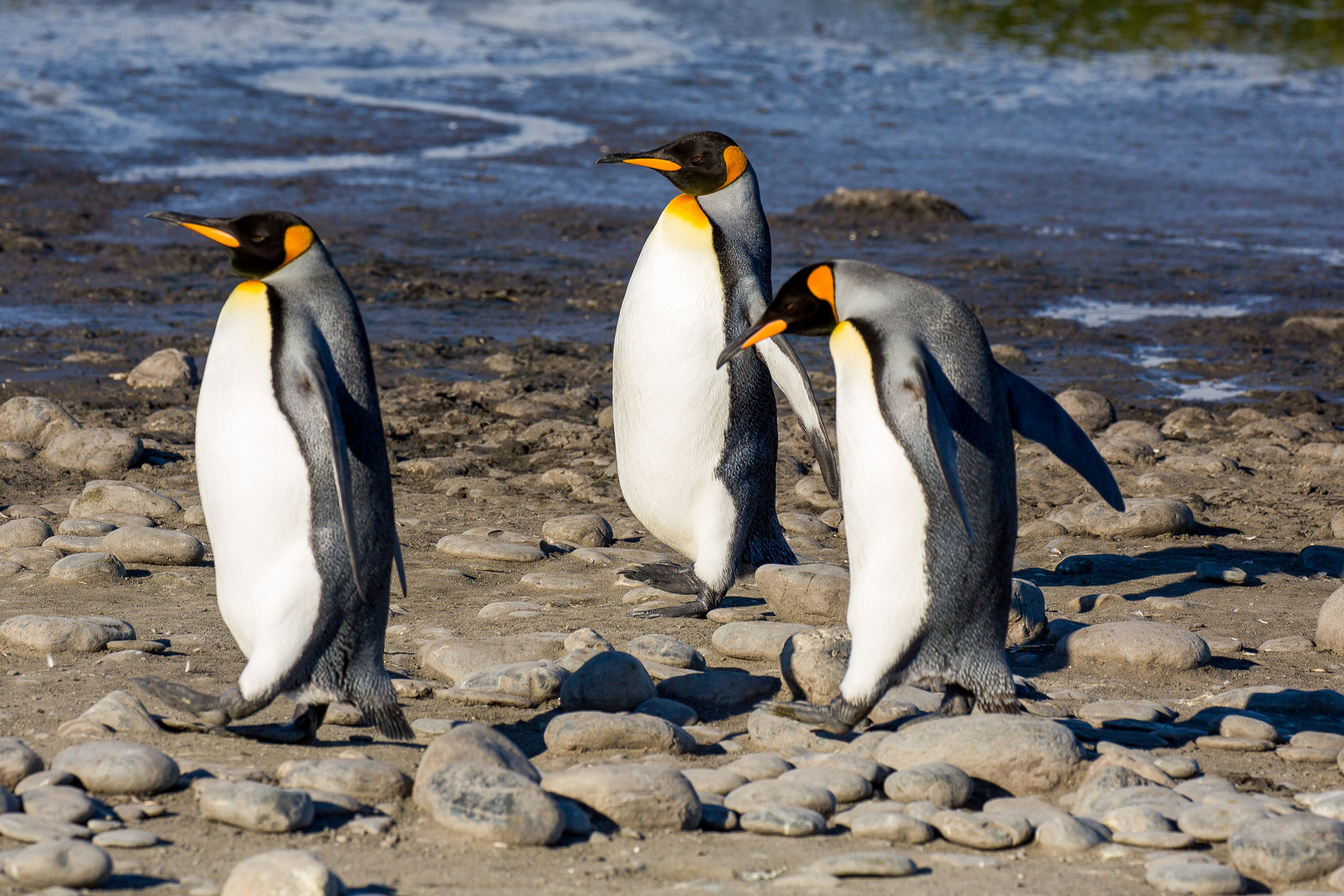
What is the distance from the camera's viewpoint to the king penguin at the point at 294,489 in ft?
12.2

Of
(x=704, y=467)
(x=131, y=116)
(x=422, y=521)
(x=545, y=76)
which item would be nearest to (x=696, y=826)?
(x=704, y=467)

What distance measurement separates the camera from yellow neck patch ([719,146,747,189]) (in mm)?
5289

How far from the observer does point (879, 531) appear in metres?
4.00

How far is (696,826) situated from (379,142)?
1371 cm

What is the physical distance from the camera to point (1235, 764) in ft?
12.9

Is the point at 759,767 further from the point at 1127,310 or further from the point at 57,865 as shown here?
the point at 1127,310

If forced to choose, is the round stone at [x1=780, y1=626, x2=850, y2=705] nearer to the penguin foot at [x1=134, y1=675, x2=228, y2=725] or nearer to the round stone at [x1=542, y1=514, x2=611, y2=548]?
the penguin foot at [x1=134, y1=675, x2=228, y2=725]

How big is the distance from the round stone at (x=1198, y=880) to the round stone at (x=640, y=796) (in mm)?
977

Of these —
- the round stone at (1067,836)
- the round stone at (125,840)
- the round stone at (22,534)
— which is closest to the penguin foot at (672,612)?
the round stone at (1067,836)

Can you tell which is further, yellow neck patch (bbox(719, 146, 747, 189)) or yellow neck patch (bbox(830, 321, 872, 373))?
yellow neck patch (bbox(719, 146, 747, 189))

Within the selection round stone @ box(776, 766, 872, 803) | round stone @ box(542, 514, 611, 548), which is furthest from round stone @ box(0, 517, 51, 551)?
round stone @ box(776, 766, 872, 803)

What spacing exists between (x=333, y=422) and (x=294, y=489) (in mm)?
235

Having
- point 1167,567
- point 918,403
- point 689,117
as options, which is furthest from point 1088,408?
point 689,117

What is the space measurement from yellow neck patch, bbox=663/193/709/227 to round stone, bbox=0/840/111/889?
3.01 m
